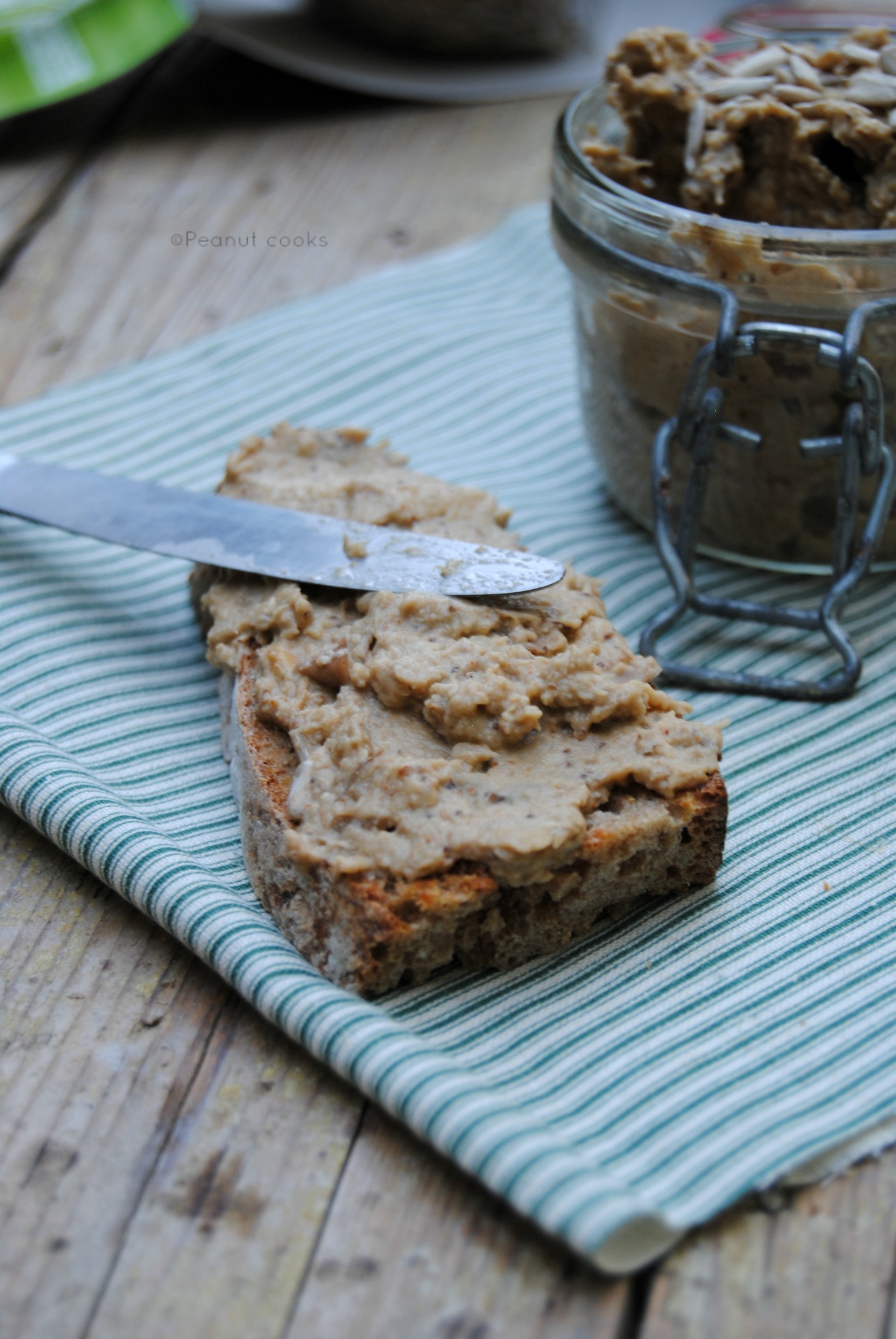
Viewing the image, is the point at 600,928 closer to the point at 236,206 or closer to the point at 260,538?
the point at 260,538

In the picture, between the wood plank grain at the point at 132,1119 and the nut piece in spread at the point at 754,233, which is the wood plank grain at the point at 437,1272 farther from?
the nut piece in spread at the point at 754,233

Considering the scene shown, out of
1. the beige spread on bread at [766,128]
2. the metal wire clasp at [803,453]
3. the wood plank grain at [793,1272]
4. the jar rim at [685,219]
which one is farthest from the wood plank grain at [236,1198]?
the beige spread on bread at [766,128]

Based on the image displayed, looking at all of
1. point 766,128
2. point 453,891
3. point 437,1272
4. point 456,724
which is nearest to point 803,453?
point 766,128

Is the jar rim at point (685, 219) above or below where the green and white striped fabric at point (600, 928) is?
above

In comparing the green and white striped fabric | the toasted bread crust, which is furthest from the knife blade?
the toasted bread crust

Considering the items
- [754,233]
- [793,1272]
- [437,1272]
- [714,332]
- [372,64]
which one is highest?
[754,233]

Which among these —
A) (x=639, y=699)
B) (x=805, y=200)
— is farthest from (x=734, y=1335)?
(x=805, y=200)
